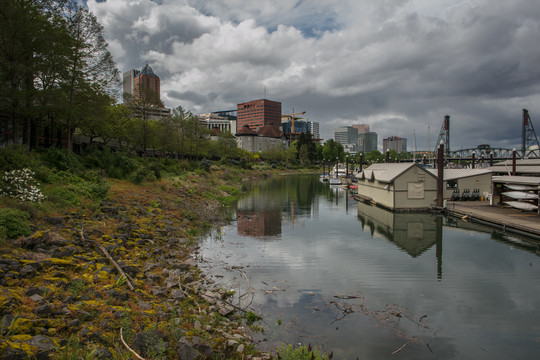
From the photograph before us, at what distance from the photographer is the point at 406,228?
2867cm

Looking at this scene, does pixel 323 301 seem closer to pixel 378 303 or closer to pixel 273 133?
pixel 378 303

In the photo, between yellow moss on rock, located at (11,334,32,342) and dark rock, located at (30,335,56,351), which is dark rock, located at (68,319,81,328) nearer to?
dark rock, located at (30,335,56,351)

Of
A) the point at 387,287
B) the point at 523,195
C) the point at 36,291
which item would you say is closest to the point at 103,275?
the point at 36,291

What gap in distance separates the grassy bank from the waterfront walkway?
23.7 metres

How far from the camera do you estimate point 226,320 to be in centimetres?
1070

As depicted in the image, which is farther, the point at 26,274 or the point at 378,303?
the point at 378,303

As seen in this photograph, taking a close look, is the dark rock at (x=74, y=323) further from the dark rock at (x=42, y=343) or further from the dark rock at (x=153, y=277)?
the dark rock at (x=153, y=277)

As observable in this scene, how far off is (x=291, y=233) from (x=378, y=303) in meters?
13.7

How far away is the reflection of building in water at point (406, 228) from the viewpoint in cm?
2344

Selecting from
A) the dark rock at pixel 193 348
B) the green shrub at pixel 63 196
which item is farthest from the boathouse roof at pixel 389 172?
the dark rock at pixel 193 348

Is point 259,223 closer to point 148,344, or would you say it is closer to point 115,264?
point 115,264

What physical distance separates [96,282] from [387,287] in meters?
12.2

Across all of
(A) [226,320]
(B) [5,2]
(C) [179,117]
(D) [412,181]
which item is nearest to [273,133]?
(C) [179,117]

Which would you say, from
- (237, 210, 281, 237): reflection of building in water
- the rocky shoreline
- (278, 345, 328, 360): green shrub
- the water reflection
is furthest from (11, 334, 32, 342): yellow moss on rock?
(237, 210, 281, 237): reflection of building in water
